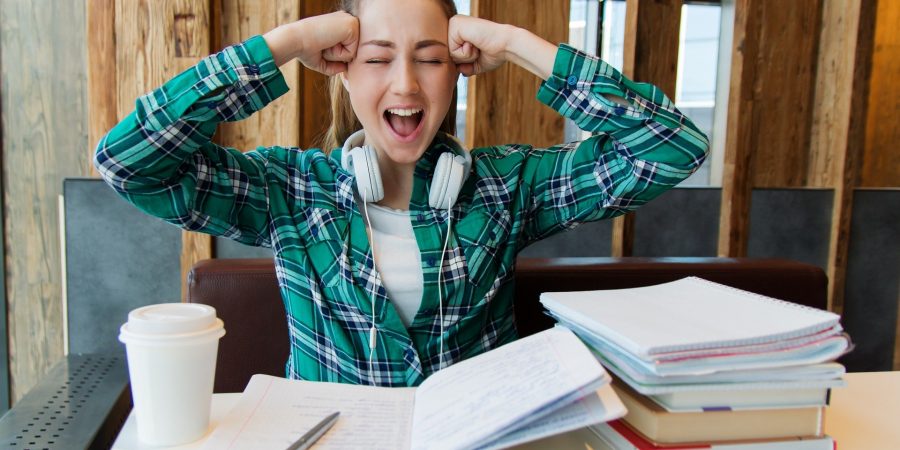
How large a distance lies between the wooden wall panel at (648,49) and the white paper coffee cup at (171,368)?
234 centimetres

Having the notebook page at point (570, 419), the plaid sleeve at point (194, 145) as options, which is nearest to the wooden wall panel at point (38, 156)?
the plaid sleeve at point (194, 145)

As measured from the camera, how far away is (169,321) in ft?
1.94

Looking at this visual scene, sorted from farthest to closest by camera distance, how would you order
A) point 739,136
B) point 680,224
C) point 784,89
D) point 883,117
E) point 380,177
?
1. point 883,117
2. point 784,89
3. point 680,224
4. point 739,136
5. point 380,177

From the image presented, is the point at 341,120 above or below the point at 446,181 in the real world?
Result: above

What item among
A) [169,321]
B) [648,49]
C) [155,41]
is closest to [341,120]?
[169,321]

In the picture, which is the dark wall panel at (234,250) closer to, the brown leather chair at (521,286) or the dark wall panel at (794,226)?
the brown leather chair at (521,286)

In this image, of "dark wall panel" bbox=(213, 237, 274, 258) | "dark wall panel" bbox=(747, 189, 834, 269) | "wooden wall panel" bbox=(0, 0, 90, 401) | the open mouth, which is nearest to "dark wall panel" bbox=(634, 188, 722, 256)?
"dark wall panel" bbox=(747, 189, 834, 269)

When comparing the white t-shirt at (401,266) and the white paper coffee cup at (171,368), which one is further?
the white t-shirt at (401,266)

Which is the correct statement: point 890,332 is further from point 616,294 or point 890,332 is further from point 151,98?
point 151,98

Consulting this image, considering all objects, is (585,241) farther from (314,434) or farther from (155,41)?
(314,434)

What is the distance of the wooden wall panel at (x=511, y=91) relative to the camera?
2.56 metres

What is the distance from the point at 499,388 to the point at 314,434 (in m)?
0.19

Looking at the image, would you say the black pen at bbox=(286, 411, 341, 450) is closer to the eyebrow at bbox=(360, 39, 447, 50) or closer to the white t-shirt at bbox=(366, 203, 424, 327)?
the white t-shirt at bbox=(366, 203, 424, 327)

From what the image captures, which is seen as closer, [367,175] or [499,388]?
[499,388]
